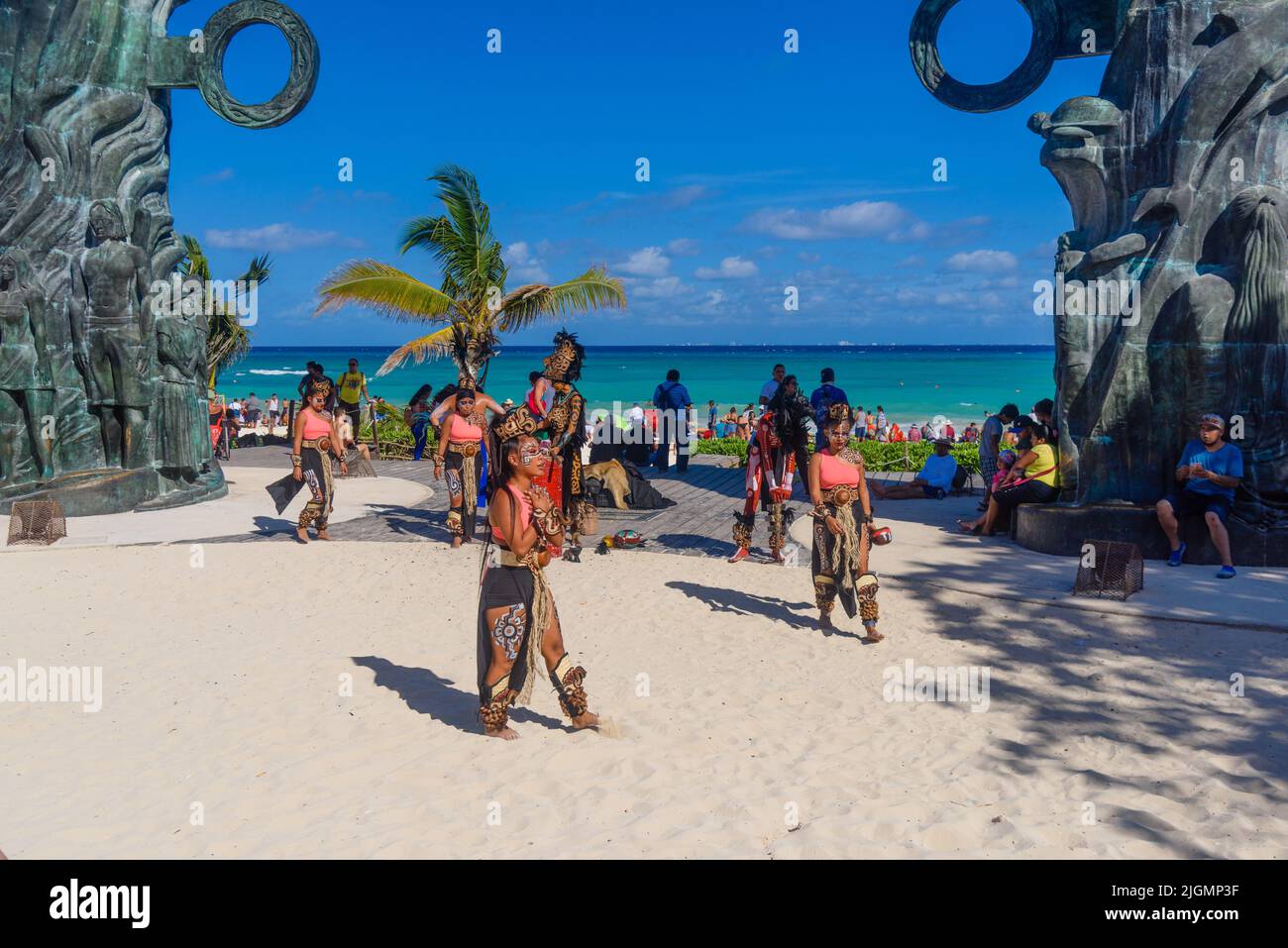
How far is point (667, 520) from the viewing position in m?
13.5

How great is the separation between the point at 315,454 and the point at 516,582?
6180mm

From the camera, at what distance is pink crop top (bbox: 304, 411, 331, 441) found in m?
11.4

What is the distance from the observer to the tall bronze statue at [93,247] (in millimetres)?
13438

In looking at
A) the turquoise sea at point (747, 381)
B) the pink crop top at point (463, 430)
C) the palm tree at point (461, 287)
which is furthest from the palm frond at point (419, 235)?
the turquoise sea at point (747, 381)

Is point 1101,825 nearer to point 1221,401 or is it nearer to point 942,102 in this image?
point 1221,401

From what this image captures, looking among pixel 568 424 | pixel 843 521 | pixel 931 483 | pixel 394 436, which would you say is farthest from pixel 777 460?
pixel 394 436

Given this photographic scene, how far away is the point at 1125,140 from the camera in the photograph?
11219 millimetres

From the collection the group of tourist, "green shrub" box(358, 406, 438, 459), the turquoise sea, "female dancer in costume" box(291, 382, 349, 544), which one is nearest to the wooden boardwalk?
"female dancer in costume" box(291, 382, 349, 544)

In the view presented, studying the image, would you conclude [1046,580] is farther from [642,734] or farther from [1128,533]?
[642,734]

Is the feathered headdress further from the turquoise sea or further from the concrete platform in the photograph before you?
the turquoise sea

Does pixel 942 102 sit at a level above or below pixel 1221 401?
above

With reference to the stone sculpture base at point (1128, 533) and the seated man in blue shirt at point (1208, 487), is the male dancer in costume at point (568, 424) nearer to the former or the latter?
the stone sculpture base at point (1128, 533)

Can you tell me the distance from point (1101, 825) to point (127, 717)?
18.4 feet
